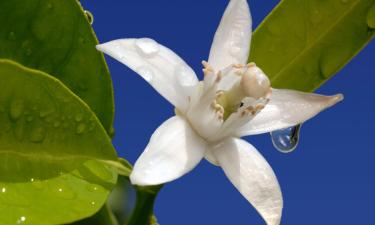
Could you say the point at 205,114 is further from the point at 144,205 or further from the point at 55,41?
the point at 55,41

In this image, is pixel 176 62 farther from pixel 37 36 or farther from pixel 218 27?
pixel 37 36

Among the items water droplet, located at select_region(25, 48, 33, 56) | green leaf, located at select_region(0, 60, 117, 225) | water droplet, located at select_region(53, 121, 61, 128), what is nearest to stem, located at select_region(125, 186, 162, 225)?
green leaf, located at select_region(0, 60, 117, 225)

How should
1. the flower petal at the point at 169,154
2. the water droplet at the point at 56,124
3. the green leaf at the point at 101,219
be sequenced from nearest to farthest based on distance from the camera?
the flower petal at the point at 169,154 < the water droplet at the point at 56,124 < the green leaf at the point at 101,219

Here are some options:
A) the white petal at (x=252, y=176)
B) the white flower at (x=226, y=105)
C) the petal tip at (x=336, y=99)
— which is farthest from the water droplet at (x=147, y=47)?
the petal tip at (x=336, y=99)

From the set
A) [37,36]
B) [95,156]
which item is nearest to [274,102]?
[95,156]

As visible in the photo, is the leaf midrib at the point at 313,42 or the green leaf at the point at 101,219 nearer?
the green leaf at the point at 101,219

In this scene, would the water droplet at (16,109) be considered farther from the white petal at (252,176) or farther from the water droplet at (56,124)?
the white petal at (252,176)

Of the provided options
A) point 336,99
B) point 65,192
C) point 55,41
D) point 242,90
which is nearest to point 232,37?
point 242,90

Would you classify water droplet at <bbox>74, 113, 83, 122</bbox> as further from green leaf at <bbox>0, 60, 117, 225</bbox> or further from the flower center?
the flower center
